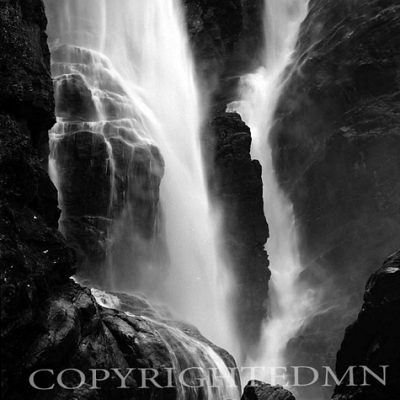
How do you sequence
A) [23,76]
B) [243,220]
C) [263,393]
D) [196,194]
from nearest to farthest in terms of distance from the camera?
[23,76] → [263,393] → [243,220] → [196,194]

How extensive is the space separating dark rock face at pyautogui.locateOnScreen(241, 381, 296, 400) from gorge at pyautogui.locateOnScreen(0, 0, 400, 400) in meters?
0.08

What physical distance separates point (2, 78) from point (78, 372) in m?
9.15

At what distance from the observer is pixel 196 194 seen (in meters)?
35.9

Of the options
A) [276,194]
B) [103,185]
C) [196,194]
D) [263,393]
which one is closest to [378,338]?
[263,393]

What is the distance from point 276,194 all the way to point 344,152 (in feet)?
19.2

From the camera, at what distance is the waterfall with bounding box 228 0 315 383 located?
107 ft

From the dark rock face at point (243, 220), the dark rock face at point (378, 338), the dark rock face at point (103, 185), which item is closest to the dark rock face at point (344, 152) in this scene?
the dark rock face at point (243, 220)

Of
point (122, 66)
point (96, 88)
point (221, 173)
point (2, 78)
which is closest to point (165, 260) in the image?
point (221, 173)

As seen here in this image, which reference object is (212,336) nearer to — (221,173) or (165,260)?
(165,260)

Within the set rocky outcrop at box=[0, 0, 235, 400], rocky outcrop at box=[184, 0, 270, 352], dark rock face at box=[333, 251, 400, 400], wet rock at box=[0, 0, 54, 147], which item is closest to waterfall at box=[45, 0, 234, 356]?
rocky outcrop at box=[184, 0, 270, 352]

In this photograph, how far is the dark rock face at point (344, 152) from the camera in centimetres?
3403

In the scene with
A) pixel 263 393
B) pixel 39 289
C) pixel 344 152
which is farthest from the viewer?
pixel 344 152

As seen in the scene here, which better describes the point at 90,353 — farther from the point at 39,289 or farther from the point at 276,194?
the point at 276,194

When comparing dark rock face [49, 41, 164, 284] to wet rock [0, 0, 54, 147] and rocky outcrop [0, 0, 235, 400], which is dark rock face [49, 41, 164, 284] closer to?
rocky outcrop [0, 0, 235, 400]
